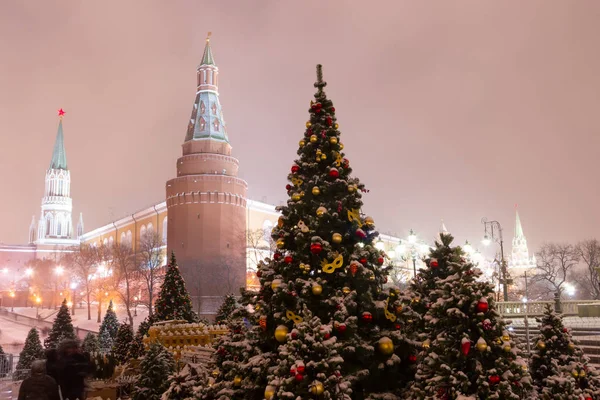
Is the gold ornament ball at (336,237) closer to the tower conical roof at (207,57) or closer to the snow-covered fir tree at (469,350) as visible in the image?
the snow-covered fir tree at (469,350)

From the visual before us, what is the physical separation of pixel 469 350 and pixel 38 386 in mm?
5149

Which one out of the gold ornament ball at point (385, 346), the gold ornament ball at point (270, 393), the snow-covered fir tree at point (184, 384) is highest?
the gold ornament ball at point (385, 346)

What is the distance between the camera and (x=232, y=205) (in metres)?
53.6

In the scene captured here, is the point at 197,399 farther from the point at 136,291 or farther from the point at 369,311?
the point at 136,291

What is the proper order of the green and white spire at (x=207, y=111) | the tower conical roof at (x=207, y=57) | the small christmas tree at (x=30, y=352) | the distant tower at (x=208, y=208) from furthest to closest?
1. the tower conical roof at (x=207, y=57)
2. the green and white spire at (x=207, y=111)
3. the distant tower at (x=208, y=208)
4. the small christmas tree at (x=30, y=352)

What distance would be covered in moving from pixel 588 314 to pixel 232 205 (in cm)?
3688

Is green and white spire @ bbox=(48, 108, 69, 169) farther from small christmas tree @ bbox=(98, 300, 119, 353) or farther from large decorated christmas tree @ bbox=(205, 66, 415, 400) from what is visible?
large decorated christmas tree @ bbox=(205, 66, 415, 400)

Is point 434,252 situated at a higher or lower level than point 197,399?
higher

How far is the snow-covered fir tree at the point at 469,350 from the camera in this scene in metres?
6.14

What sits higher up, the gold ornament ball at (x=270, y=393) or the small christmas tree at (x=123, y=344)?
the gold ornament ball at (x=270, y=393)

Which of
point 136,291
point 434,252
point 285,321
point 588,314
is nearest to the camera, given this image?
point 285,321

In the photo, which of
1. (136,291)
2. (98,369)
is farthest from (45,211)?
(98,369)

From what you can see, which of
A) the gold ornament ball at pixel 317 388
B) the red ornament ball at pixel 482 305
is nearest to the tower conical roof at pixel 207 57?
the gold ornament ball at pixel 317 388

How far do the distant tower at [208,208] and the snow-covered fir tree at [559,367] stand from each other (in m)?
41.7
